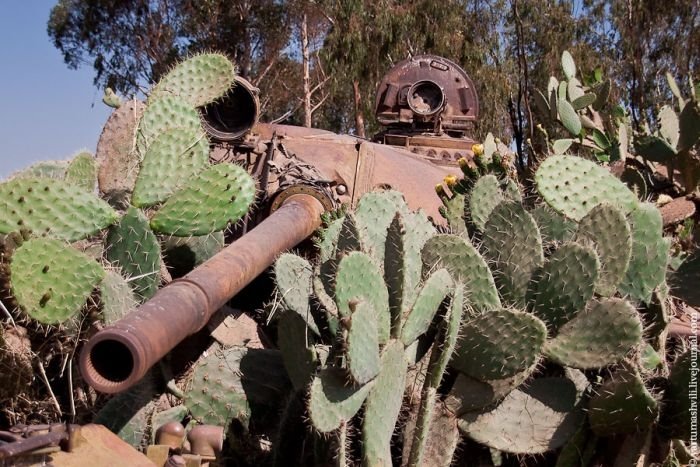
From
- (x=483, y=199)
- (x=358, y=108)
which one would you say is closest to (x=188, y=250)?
(x=483, y=199)

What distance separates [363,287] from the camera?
14.1ft

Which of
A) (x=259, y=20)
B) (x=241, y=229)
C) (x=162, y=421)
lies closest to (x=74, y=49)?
(x=259, y=20)

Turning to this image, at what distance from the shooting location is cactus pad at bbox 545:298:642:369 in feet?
15.0

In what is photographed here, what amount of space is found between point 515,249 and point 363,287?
1.00m

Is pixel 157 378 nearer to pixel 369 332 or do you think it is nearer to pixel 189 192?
pixel 189 192

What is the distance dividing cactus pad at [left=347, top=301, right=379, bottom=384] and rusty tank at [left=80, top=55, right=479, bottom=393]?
0.85m

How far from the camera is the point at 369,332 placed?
416cm

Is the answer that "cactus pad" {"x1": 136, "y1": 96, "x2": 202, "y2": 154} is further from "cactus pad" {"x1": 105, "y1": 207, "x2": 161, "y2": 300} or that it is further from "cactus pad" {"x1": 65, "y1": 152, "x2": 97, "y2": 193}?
"cactus pad" {"x1": 105, "y1": 207, "x2": 161, "y2": 300}

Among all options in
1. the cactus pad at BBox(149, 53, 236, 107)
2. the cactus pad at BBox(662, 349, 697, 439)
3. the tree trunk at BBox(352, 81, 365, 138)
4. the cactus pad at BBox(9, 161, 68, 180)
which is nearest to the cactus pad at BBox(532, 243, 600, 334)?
the cactus pad at BBox(662, 349, 697, 439)

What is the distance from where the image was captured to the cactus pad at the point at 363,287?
13.9 feet

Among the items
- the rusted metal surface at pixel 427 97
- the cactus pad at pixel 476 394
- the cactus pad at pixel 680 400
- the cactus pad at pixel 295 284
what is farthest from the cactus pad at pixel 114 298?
the rusted metal surface at pixel 427 97

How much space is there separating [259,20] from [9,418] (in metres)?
20.4

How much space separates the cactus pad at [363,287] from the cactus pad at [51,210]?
181 cm

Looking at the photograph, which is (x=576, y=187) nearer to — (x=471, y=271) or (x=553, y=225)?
(x=553, y=225)
